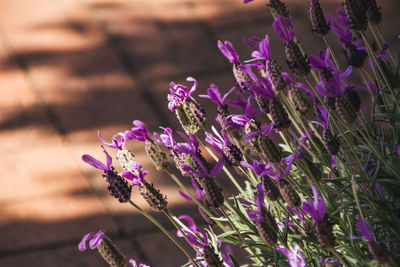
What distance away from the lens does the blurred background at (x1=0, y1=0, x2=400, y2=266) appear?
1.63 metres

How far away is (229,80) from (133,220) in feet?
2.15

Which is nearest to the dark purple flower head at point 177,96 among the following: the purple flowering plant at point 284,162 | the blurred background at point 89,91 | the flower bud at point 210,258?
the purple flowering plant at point 284,162

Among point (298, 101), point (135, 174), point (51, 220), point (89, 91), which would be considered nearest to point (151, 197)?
point (135, 174)

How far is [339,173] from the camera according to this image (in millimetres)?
908

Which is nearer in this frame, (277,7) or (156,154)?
(156,154)

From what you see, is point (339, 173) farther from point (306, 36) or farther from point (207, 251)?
point (306, 36)

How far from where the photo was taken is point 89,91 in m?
2.06

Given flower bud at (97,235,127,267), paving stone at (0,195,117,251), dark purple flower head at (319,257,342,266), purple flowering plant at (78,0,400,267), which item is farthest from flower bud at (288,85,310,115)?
paving stone at (0,195,117,251)

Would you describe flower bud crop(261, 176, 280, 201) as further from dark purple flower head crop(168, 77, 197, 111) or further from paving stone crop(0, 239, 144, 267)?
paving stone crop(0, 239, 144, 267)

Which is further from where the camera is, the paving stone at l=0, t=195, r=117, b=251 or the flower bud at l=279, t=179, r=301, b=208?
the paving stone at l=0, t=195, r=117, b=251

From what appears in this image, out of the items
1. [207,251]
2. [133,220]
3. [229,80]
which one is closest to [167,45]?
[229,80]

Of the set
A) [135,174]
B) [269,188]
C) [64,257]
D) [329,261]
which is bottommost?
[329,261]

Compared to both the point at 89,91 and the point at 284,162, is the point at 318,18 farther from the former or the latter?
the point at 89,91

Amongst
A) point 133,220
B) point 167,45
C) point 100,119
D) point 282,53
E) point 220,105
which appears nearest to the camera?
point 220,105
